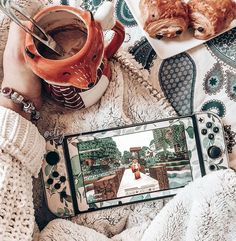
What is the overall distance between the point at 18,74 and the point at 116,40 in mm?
136

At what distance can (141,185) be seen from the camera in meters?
0.83

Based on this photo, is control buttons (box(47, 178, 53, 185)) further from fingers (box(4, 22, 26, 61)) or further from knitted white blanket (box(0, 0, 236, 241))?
fingers (box(4, 22, 26, 61))

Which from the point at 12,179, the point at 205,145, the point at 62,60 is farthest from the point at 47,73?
the point at 205,145

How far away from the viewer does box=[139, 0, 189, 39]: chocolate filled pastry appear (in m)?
0.82

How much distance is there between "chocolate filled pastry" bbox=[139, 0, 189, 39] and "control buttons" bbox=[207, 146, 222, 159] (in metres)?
0.17

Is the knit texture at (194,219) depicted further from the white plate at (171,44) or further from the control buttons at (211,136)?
the white plate at (171,44)

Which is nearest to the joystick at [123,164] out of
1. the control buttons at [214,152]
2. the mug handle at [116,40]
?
the control buttons at [214,152]

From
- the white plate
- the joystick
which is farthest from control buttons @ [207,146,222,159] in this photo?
the white plate

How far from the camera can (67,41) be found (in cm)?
78

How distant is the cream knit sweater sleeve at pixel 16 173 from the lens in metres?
0.73

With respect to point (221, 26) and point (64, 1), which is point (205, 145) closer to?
point (221, 26)

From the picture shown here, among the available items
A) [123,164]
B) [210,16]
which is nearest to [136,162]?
Result: [123,164]

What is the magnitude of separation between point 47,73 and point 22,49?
0.28 feet

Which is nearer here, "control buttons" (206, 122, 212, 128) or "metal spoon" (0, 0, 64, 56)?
"metal spoon" (0, 0, 64, 56)
